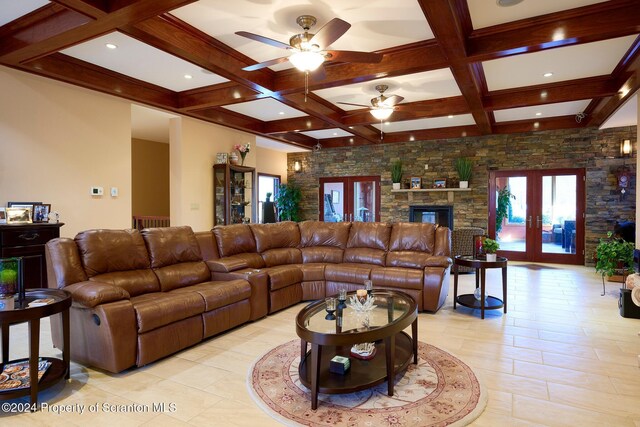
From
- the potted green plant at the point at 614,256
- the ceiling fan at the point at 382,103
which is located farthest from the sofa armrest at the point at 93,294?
the potted green plant at the point at 614,256

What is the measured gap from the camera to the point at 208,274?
4.05m

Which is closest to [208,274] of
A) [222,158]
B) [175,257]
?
[175,257]

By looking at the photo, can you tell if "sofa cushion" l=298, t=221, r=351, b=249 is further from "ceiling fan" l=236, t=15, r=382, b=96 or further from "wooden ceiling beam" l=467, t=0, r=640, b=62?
"wooden ceiling beam" l=467, t=0, r=640, b=62

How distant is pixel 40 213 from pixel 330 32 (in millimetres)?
3950

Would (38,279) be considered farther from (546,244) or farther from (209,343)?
(546,244)

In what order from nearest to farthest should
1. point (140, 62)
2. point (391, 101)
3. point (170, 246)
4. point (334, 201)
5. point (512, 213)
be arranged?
point (170, 246) → point (140, 62) → point (391, 101) → point (512, 213) → point (334, 201)

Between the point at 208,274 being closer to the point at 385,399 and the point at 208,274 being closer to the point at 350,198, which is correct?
the point at 385,399

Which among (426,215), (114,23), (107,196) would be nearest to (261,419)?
(114,23)

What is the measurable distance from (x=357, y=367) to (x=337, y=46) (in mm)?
3414

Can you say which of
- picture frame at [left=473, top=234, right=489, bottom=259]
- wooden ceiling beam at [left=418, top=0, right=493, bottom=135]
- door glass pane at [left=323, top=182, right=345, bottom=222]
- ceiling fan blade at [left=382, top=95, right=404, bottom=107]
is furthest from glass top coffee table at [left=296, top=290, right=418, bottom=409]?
door glass pane at [left=323, top=182, right=345, bottom=222]

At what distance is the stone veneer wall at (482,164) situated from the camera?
727cm

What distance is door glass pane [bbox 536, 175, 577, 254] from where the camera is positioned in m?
7.71

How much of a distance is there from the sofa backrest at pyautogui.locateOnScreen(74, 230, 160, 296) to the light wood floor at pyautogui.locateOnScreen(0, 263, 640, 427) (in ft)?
2.39

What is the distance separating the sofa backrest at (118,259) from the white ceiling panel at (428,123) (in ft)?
18.6
